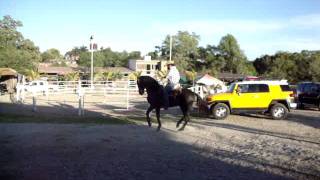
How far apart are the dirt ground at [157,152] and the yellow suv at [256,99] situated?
334cm

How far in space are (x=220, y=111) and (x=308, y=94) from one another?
9095mm

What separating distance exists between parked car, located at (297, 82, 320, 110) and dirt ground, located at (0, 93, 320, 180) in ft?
32.4

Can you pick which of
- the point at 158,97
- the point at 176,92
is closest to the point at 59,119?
the point at 158,97

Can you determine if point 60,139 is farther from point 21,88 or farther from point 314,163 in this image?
point 21,88

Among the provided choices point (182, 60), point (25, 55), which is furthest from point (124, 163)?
point (182, 60)

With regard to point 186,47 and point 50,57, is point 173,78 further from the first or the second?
point 50,57

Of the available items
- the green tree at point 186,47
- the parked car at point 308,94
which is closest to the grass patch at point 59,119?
the parked car at point 308,94

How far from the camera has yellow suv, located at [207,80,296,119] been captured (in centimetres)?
1986

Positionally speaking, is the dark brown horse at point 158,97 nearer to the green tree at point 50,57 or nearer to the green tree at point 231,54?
the green tree at point 231,54

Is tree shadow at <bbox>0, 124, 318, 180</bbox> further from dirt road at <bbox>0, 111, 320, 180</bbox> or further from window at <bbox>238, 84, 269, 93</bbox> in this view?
window at <bbox>238, 84, 269, 93</bbox>

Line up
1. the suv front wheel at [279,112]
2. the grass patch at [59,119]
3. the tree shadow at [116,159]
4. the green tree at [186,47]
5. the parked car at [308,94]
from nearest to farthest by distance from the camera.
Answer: the tree shadow at [116,159] < the grass patch at [59,119] < the suv front wheel at [279,112] < the parked car at [308,94] < the green tree at [186,47]

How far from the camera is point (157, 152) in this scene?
10445mm

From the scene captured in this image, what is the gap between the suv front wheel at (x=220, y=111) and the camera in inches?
765

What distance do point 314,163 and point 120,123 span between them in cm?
866
